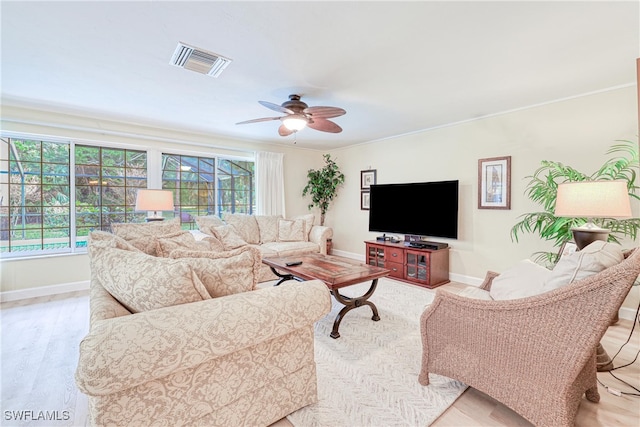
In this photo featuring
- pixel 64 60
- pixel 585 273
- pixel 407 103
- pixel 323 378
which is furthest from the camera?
pixel 407 103

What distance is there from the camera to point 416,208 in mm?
4293

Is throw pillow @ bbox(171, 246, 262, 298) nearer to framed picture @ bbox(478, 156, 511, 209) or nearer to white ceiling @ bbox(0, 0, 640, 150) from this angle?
white ceiling @ bbox(0, 0, 640, 150)

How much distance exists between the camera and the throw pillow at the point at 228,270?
1.33 meters

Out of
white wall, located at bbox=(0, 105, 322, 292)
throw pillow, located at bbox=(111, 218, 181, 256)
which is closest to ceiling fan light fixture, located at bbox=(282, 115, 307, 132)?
throw pillow, located at bbox=(111, 218, 181, 256)

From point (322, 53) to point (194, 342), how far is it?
214 cm

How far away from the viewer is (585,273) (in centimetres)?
127

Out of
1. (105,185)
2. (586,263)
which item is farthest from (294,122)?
(105,185)

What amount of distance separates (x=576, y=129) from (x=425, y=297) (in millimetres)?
2490

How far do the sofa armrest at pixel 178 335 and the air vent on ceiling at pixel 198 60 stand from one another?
6.36 ft

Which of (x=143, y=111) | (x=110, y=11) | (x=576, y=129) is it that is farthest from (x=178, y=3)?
(x=576, y=129)

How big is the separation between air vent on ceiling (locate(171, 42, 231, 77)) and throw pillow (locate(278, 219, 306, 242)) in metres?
2.66

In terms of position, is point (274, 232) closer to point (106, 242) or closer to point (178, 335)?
point (106, 242)

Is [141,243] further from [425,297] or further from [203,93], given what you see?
[425,297]

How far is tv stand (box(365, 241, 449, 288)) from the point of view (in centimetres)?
384
